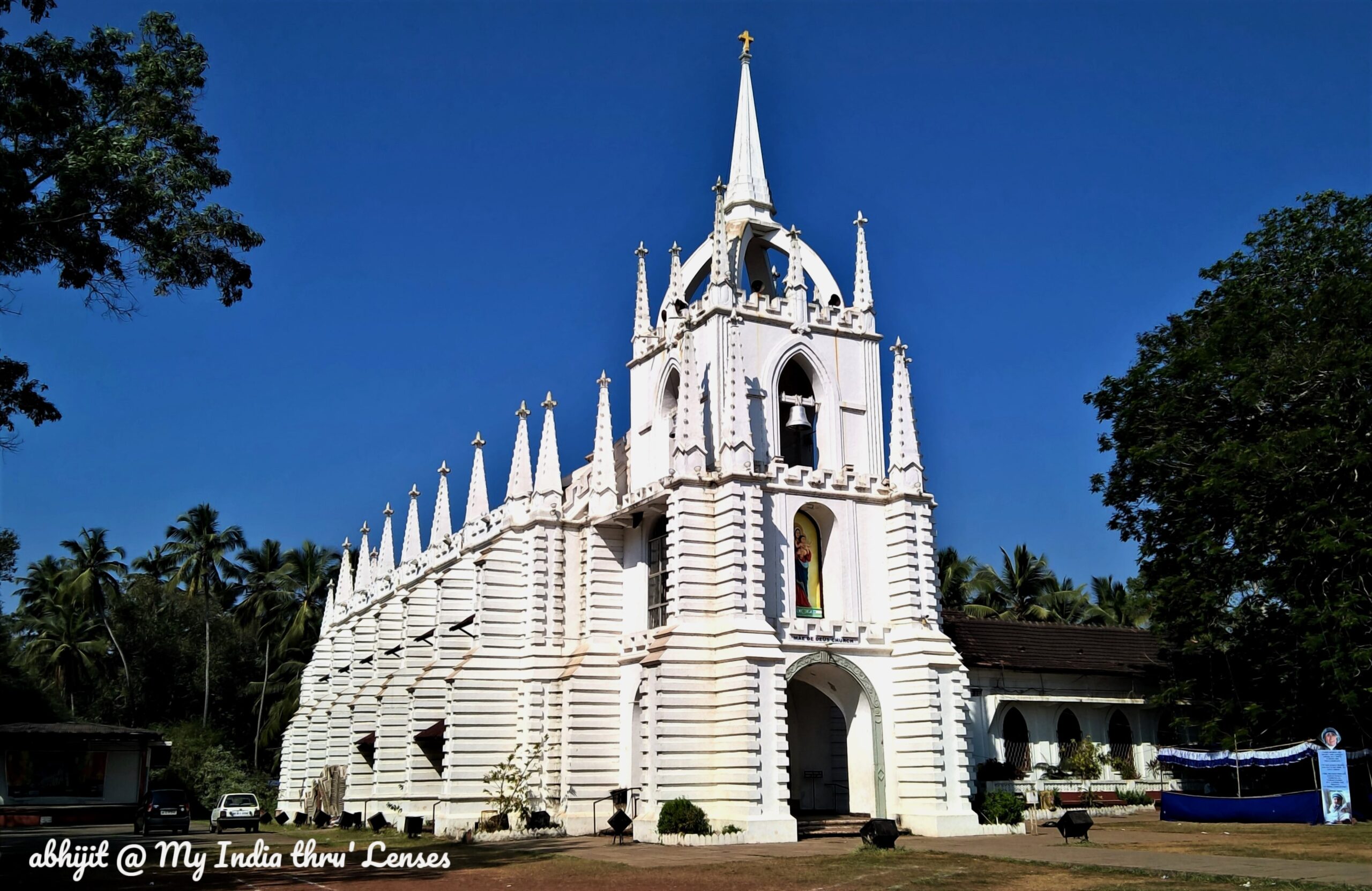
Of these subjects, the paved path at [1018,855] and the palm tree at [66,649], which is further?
the palm tree at [66,649]

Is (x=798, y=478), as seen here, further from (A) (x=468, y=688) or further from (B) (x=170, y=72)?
(B) (x=170, y=72)

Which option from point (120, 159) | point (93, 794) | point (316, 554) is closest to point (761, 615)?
point (120, 159)

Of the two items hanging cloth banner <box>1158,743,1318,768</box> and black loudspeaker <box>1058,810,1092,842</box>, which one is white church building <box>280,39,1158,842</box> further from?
hanging cloth banner <box>1158,743,1318,768</box>

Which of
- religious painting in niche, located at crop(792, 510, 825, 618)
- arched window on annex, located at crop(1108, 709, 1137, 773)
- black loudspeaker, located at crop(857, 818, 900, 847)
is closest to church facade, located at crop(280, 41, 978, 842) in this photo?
religious painting in niche, located at crop(792, 510, 825, 618)

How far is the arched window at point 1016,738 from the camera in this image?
39.7 m

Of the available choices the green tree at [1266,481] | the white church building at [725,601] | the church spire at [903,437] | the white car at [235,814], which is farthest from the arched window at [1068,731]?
the white car at [235,814]

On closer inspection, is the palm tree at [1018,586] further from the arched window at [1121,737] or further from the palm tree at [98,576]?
the palm tree at [98,576]

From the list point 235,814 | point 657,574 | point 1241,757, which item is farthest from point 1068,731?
point 235,814

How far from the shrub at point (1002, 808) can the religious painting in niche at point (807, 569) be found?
6.63 m

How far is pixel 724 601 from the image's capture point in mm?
31547

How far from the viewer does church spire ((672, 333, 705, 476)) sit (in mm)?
32781

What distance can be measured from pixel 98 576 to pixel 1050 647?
59393 mm

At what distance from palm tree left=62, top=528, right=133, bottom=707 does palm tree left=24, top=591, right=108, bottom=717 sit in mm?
771

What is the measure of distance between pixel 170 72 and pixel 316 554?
63.7m
